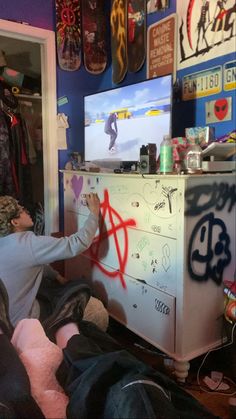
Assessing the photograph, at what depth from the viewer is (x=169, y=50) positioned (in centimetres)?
217

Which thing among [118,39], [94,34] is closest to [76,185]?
[118,39]

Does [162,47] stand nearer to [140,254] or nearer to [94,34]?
[94,34]

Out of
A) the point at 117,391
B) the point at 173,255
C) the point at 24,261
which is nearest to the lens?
the point at 117,391

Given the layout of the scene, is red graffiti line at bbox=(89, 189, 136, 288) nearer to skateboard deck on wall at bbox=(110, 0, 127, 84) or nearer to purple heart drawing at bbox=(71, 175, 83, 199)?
purple heart drawing at bbox=(71, 175, 83, 199)

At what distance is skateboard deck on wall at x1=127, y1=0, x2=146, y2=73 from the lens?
234 cm

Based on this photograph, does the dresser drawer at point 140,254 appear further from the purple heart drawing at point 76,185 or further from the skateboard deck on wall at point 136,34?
the skateboard deck on wall at point 136,34

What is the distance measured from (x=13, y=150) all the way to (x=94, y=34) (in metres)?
1.11

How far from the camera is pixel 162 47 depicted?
7.27 ft

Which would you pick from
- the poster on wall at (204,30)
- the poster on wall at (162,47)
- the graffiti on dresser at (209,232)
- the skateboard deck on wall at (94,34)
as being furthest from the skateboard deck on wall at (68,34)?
the graffiti on dresser at (209,232)

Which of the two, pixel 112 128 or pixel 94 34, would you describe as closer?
pixel 112 128

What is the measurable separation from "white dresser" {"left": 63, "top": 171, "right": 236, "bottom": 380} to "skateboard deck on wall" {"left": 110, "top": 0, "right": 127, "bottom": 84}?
3.45 feet

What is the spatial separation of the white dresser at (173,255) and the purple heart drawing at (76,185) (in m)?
0.34

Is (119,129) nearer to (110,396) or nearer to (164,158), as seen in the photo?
(164,158)

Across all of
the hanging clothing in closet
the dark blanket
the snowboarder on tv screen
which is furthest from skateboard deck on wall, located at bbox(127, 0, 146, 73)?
the dark blanket
